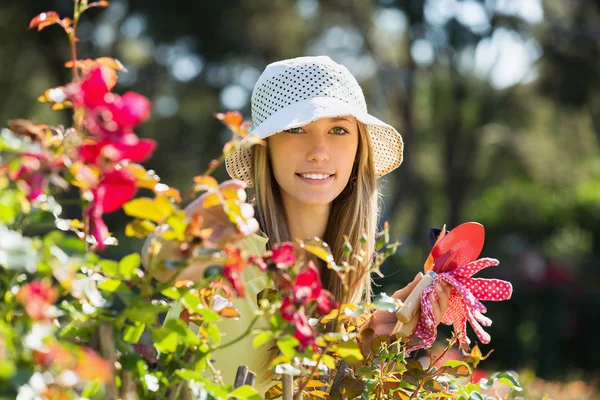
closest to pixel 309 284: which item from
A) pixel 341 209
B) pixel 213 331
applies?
pixel 213 331

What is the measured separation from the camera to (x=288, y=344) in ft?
3.40

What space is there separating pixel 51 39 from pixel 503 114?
27.8 feet

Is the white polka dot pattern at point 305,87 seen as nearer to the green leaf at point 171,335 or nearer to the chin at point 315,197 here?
the chin at point 315,197

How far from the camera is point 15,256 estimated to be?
31.3 inches

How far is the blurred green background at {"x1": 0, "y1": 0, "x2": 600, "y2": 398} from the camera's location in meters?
13.7

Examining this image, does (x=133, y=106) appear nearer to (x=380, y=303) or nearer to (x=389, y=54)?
(x=380, y=303)

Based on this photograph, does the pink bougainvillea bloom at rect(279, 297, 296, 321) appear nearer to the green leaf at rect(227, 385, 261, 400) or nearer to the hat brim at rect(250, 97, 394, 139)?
the green leaf at rect(227, 385, 261, 400)

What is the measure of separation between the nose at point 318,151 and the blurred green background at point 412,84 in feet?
31.9

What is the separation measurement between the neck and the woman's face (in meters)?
0.08

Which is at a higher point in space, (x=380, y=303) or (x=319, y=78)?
(x=319, y=78)

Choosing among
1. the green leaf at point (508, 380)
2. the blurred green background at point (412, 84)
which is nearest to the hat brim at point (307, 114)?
the green leaf at point (508, 380)

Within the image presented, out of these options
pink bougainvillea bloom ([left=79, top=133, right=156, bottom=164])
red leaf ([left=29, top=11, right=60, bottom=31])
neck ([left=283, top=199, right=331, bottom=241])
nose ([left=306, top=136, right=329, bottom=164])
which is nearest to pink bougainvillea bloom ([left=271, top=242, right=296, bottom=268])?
pink bougainvillea bloom ([left=79, top=133, right=156, bottom=164])

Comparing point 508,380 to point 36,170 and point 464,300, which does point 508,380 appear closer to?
point 464,300

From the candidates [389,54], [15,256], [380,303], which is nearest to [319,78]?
[380,303]
